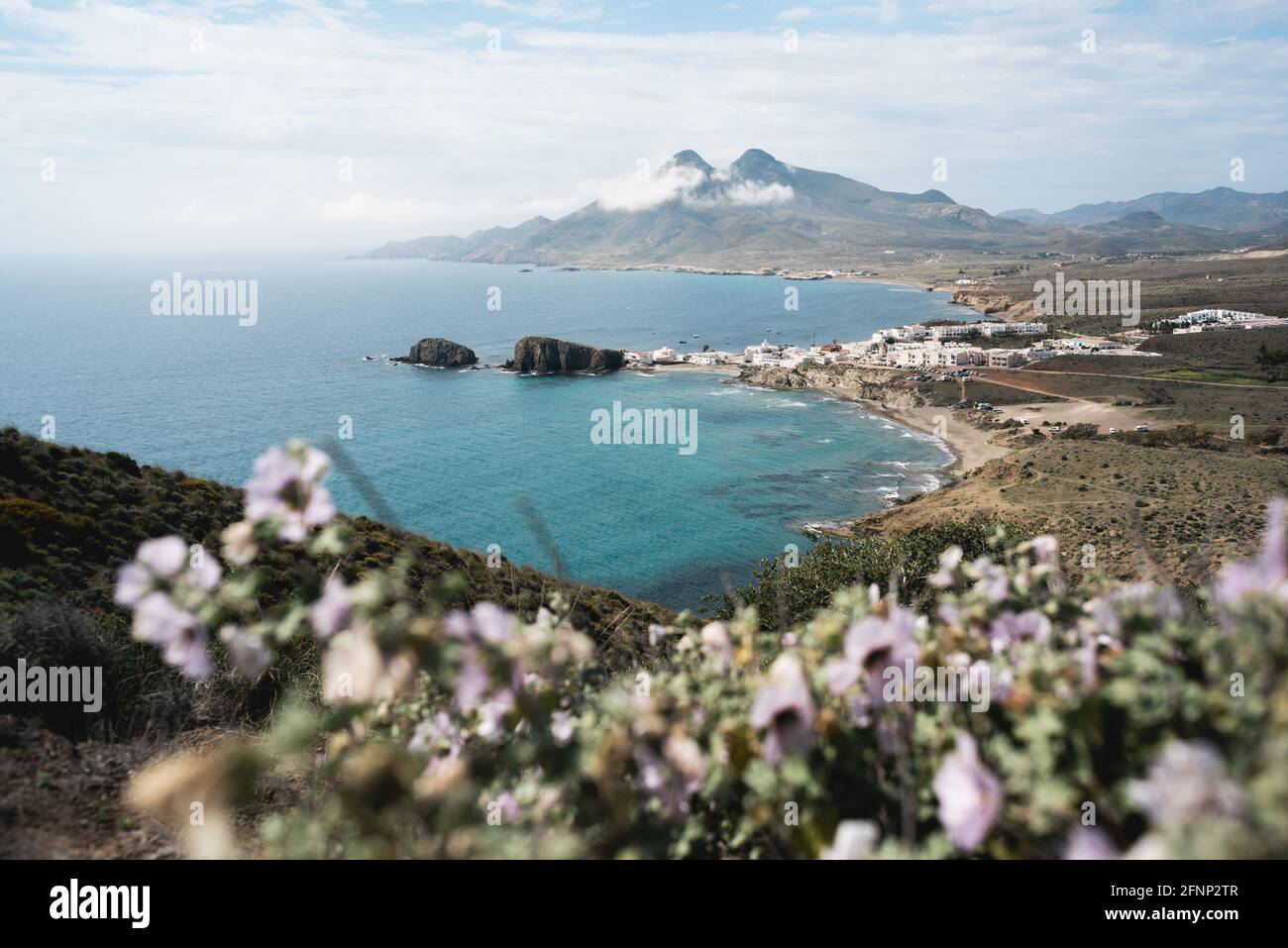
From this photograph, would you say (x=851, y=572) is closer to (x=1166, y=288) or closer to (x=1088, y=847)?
(x=1088, y=847)

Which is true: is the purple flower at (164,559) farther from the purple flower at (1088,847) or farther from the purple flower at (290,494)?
the purple flower at (1088,847)

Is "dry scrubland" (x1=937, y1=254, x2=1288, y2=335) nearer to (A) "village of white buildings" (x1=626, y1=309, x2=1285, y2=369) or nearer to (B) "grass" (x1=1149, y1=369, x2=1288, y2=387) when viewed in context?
(A) "village of white buildings" (x1=626, y1=309, x2=1285, y2=369)

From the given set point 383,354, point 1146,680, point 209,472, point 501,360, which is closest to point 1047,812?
point 1146,680

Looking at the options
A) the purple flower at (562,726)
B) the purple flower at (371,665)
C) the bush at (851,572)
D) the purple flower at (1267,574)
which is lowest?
the bush at (851,572)

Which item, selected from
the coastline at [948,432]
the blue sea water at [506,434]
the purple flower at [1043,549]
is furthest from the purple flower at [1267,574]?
the coastline at [948,432]

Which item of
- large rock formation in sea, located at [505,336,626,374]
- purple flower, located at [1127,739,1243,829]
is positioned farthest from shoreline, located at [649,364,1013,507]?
purple flower, located at [1127,739,1243,829]
